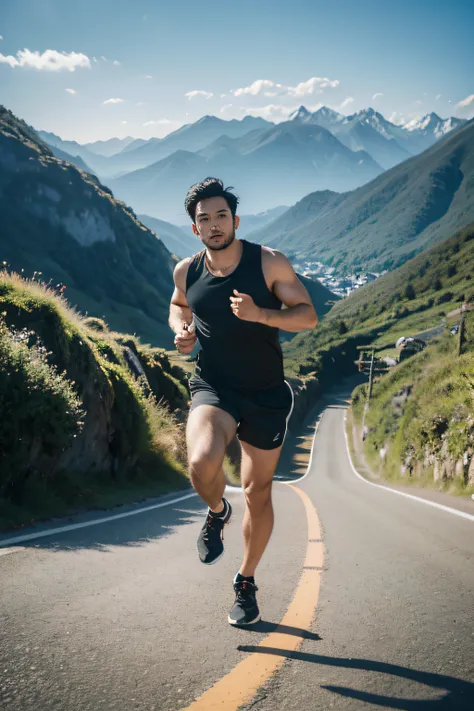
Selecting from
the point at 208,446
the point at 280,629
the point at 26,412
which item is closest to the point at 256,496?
the point at 208,446

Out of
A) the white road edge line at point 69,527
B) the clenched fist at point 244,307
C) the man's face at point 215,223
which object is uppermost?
the man's face at point 215,223

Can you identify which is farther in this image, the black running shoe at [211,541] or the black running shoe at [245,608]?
the black running shoe at [211,541]

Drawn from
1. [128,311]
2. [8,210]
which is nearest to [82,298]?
[128,311]

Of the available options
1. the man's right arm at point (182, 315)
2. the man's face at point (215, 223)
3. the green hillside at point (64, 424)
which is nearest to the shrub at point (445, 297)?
the green hillside at point (64, 424)

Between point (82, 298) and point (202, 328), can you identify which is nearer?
point (202, 328)

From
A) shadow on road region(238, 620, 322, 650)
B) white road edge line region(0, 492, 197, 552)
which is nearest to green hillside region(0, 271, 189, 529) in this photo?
white road edge line region(0, 492, 197, 552)

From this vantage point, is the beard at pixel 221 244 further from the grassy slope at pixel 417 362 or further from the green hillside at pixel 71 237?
the green hillside at pixel 71 237

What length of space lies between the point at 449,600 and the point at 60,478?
615 cm

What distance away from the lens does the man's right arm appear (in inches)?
165

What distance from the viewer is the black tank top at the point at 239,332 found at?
156 inches

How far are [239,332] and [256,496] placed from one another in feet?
3.62

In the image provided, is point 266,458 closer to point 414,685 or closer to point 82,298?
point 414,685

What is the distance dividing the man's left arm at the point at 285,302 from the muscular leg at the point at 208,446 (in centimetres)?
70

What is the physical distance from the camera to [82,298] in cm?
10088
